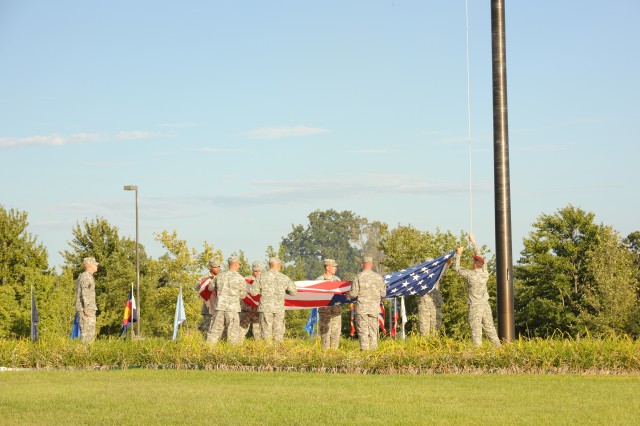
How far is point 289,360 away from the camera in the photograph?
54.7 ft

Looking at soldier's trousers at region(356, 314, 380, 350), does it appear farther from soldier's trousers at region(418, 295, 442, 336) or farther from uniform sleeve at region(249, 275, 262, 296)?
soldier's trousers at region(418, 295, 442, 336)

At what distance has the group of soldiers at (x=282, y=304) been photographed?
61.3ft

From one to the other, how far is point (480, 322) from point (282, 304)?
3.95 metres

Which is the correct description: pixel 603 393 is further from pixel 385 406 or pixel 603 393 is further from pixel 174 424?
pixel 174 424

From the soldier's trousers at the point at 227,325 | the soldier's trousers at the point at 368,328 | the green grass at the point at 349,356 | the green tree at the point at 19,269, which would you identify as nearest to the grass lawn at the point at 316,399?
the green grass at the point at 349,356

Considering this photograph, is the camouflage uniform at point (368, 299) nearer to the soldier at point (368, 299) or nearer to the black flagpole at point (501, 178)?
the soldier at point (368, 299)

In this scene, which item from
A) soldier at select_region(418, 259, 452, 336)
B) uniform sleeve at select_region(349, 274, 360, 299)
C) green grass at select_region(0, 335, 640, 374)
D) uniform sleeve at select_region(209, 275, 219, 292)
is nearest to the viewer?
green grass at select_region(0, 335, 640, 374)

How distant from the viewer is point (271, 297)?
19.7m

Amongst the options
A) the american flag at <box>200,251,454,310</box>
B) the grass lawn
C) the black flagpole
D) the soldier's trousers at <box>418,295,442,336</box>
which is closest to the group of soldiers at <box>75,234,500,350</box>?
the soldier's trousers at <box>418,295,442,336</box>

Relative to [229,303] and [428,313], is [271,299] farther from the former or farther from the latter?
[428,313]

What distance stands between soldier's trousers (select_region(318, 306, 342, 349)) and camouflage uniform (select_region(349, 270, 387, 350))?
5.68 feet

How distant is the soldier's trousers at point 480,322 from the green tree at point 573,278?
18.2 metres

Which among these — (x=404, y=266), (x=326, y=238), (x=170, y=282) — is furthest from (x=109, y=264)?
(x=326, y=238)

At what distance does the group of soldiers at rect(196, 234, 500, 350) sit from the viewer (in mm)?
18672
